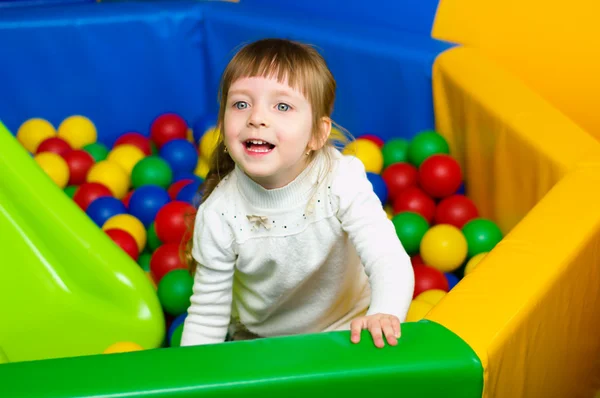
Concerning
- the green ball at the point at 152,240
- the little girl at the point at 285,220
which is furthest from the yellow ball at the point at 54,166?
the little girl at the point at 285,220

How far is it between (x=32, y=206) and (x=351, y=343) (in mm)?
708

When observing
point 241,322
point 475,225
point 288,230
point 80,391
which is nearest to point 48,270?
point 241,322

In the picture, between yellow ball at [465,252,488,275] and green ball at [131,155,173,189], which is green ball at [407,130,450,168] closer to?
yellow ball at [465,252,488,275]

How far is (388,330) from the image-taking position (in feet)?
2.46

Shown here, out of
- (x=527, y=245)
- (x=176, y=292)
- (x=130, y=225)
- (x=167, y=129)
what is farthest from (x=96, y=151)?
(x=527, y=245)

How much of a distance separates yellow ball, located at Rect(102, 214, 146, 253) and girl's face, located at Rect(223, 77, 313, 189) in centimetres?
64

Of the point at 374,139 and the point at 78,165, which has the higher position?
the point at 374,139

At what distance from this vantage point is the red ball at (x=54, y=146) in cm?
175

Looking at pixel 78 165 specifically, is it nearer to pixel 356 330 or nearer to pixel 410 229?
pixel 410 229

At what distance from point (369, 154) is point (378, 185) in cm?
10

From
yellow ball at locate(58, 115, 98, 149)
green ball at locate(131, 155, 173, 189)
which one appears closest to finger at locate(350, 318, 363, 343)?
green ball at locate(131, 155, 173, 189)

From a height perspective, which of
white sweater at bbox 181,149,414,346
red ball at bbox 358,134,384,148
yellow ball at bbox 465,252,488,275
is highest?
white sweater at bbox 181,149,414,346

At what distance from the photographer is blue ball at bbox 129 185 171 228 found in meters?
1.59

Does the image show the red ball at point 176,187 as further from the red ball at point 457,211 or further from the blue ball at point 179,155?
the red ball at point 457,211
